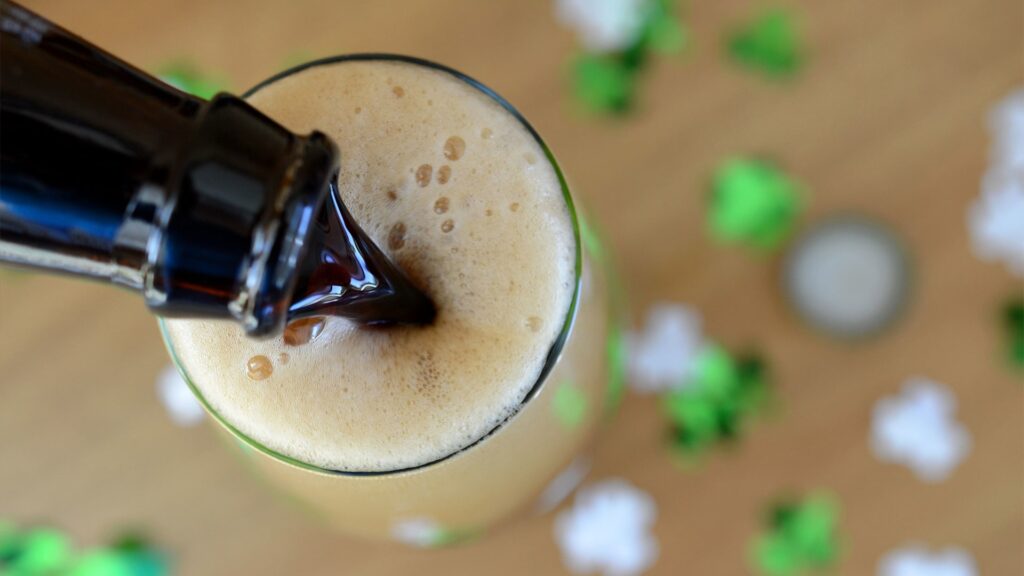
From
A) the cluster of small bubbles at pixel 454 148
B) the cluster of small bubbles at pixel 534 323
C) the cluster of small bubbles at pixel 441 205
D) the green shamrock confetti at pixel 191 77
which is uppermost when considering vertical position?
the green shamrock confetti at pixel 191 77

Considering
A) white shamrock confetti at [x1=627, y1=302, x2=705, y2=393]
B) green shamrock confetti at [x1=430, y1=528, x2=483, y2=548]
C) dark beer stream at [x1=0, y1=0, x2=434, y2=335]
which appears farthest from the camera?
white shamrock confetti at [x1=627, y1=302, x2=705, y2=393]

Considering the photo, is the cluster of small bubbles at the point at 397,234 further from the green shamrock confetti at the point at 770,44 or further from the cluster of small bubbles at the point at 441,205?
the green shamrock confetti at the point at 770,44

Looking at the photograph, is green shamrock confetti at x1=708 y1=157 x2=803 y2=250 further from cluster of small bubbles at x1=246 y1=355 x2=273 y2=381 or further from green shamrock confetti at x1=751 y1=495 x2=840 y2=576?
cluster of small bubbles at x1=246 y1=355 x2=273 y2=381

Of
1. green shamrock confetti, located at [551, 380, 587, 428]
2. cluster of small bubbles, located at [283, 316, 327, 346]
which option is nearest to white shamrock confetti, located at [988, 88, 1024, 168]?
green shamrock confetti, located at [551, 380, 587, 428]

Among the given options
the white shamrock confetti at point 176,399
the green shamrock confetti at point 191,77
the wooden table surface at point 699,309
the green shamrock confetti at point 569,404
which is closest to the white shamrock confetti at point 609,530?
the wooden table surface at point 699,309

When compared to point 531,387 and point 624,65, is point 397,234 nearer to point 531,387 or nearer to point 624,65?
point 531,387

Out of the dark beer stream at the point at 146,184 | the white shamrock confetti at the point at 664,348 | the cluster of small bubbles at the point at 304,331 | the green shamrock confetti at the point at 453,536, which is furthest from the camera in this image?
the white shamrock confetti at the point at 664,348

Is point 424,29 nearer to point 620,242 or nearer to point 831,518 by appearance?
point 620,242

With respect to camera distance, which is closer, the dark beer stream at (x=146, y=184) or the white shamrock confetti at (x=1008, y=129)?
the dark beer stream at (x=146, y=184)

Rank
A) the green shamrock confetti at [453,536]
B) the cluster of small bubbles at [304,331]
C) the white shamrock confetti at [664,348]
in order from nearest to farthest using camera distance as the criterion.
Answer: the cluster of small bubbles at [304,331] < the green shamrock confetti at [453,536] < the white shamrock confetti at [664,348]
